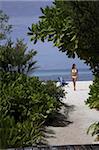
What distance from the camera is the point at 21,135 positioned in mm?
4984

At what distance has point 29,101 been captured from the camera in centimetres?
684

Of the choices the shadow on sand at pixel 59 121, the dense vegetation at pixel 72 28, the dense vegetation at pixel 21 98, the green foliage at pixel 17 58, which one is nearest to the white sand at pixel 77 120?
the shadow on sand at pixel 59 121

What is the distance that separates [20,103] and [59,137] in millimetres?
1044

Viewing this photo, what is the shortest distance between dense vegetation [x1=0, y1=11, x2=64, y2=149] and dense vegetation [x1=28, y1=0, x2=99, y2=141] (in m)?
1.31

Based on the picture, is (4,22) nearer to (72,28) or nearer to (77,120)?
(77,120)

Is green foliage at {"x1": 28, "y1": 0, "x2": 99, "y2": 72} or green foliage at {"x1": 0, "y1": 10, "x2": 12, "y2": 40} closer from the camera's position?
green foliage at {"x1": 28, "y1": 0, "x2": 99, "y2": 72}

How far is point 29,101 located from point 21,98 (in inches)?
5.2

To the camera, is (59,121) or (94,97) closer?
(94,97)

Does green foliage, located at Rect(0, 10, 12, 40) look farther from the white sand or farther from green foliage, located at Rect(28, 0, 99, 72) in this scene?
green foliage, located at Rect(28, 0, 99, 72)

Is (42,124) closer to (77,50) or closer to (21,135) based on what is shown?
(21,135)

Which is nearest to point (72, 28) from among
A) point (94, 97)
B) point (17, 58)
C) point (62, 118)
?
point (94, 97)

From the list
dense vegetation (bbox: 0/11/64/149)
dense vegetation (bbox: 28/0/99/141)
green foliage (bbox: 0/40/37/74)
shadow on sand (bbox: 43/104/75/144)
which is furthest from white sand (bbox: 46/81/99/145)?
dense vegetation (bbox: 28/0/99/141)

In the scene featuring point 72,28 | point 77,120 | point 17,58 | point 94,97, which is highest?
point 17,58

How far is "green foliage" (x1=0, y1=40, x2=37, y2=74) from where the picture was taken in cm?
816
